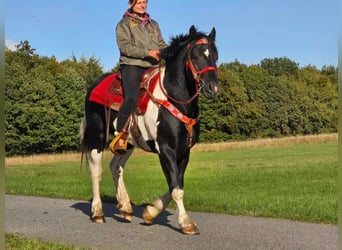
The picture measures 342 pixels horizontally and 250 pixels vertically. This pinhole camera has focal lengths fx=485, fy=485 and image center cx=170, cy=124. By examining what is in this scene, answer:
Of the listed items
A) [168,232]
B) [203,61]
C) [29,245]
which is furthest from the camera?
[168,232]

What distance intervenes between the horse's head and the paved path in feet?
A: 6.69

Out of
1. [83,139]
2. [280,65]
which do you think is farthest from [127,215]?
[280,65]

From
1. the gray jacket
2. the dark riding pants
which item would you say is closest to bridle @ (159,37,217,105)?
the dark riding pants

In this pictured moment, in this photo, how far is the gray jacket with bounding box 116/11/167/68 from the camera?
782 centimetres

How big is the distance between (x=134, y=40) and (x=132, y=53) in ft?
0.97

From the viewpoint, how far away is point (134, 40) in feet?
26.1

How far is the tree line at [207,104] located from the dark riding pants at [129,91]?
29.6 m

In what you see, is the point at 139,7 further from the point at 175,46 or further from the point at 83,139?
the point at 83,139

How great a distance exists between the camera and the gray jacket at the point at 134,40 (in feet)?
25.7

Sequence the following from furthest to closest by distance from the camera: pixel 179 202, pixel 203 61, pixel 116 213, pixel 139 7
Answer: pixel 116 213 → pixel 139 7 → pixel 179 202 → pixel 203 61

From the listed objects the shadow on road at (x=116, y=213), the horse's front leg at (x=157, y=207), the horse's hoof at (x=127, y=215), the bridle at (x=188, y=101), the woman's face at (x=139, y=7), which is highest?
the woman's face at (x=139, y=7)

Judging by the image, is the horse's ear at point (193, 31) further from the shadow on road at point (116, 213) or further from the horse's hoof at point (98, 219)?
the horse's hoof at point (98, 219)

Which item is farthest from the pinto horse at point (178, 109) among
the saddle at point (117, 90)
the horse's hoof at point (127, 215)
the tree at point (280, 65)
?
the tree at point (280, 65)

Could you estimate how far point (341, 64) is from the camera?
8.82ft
